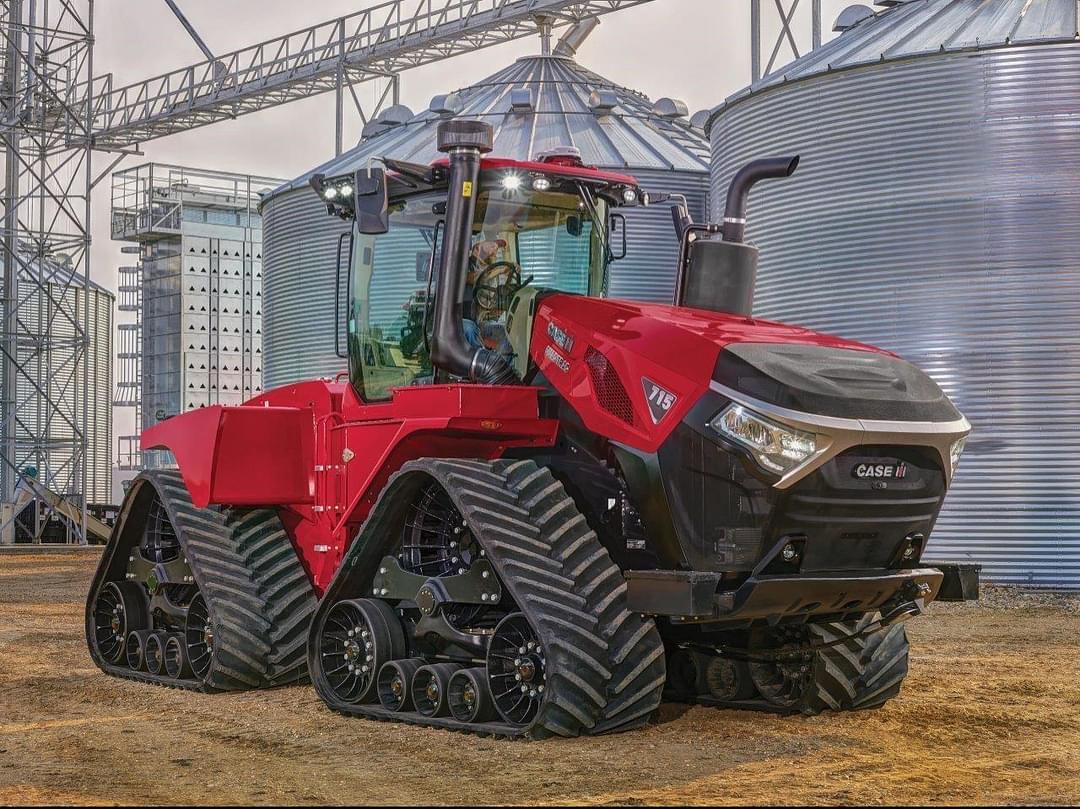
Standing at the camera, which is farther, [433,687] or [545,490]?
[433,687]

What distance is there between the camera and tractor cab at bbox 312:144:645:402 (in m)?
8.88

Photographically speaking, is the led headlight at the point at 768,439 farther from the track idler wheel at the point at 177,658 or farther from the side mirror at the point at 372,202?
the track idler wheel at the point at 177,658

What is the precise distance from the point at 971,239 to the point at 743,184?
1037 centimetres

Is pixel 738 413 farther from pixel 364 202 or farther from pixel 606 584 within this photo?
pixel 364 202

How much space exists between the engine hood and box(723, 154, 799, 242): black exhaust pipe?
0.67 m

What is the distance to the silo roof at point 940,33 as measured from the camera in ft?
61.6

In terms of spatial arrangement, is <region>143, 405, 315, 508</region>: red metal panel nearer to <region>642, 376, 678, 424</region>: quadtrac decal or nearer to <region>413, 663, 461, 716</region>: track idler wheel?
<region>413, 663, 461, 716</region>: track idler wheel

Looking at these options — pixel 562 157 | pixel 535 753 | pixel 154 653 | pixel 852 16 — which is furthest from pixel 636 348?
pixel 852 16

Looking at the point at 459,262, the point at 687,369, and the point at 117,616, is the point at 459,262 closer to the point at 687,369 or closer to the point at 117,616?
the point at 687,369

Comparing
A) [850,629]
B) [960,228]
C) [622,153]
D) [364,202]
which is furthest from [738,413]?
[622,153]

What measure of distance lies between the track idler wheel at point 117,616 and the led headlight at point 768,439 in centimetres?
557

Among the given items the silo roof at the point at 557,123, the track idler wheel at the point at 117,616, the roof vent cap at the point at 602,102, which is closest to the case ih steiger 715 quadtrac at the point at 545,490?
the track idler wheel at the point at 117,616

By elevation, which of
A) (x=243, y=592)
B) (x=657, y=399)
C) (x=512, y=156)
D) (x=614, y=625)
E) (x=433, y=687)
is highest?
(x=512, y=156)

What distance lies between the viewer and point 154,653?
1076 cm
